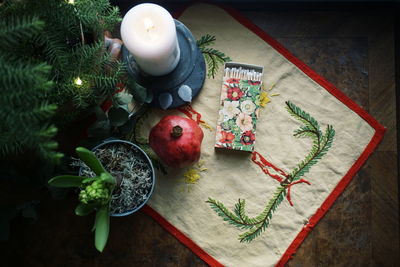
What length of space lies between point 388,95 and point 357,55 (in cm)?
12

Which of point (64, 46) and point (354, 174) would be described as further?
point (354, 174)

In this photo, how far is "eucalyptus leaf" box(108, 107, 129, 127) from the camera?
28.4 inches

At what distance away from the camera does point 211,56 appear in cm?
89

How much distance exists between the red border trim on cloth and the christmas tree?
31cm

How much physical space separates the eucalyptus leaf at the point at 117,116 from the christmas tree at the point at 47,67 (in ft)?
0.11

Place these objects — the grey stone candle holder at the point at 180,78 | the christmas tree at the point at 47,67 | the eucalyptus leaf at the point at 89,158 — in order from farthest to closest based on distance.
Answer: the grey stone candle holder at the point at 180,78 < the eucalyptus leaf at the point at 89,158 < the christmas tree at the point at 47,67

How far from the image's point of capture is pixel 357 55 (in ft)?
2.98

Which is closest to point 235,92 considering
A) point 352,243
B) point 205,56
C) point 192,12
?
point 205,56

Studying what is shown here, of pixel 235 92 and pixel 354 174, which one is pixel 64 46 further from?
pixel 354 174

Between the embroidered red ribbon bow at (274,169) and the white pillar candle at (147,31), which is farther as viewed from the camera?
the embroidered red ribbon bow at (274,169)

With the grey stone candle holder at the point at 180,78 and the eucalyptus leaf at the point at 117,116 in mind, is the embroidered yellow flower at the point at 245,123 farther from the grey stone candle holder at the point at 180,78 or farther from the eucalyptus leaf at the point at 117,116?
the eucalyptus leaf at the point at 117,116

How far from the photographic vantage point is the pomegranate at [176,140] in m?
0.78

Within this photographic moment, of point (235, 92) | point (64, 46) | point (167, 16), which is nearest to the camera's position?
point (64, 46)

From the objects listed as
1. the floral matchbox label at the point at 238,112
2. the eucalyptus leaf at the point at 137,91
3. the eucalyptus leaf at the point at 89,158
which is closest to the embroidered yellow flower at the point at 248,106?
the floral matchbox label at the point at 238,112
